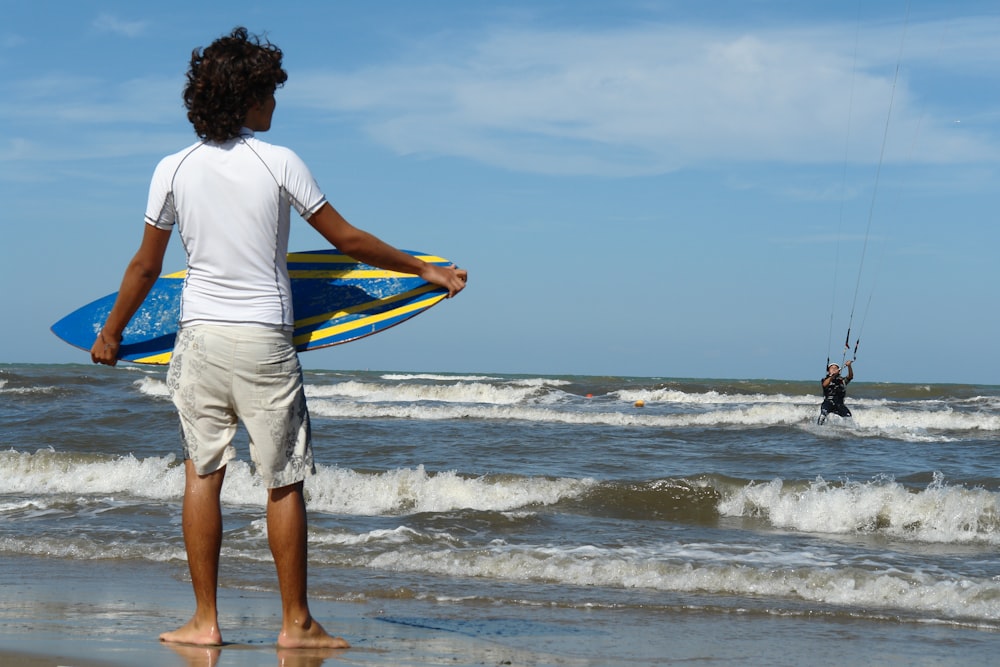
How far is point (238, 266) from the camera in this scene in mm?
2965

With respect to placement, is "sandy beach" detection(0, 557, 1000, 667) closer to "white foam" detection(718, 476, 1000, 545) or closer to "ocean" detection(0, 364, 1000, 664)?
"ocean" detection(0, 364, 1000, 664)

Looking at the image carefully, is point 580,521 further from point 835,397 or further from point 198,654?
point 835,397

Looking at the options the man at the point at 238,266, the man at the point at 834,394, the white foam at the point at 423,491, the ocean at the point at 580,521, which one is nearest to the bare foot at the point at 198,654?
the man at the point at 238,266

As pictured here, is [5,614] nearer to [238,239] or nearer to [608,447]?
[238,239]

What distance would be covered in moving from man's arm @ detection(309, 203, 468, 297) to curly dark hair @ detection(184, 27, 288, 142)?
1.23 ft

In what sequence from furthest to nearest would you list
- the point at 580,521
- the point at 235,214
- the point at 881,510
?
the point at 881,510 → the point at 580,521 → the point at 235,214

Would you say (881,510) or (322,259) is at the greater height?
(322,259)

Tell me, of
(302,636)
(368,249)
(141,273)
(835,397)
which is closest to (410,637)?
(302,636)

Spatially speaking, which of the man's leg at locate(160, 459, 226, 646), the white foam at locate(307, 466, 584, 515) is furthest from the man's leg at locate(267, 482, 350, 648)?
the white foam at locate(307, 466, 584, 515)

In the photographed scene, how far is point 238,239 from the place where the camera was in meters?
2.95

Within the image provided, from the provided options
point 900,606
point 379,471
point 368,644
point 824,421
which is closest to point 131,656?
point 368,644

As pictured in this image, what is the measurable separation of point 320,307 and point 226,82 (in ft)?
3.72

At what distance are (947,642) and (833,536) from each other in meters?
3.52

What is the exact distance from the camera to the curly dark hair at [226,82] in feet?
9.70
